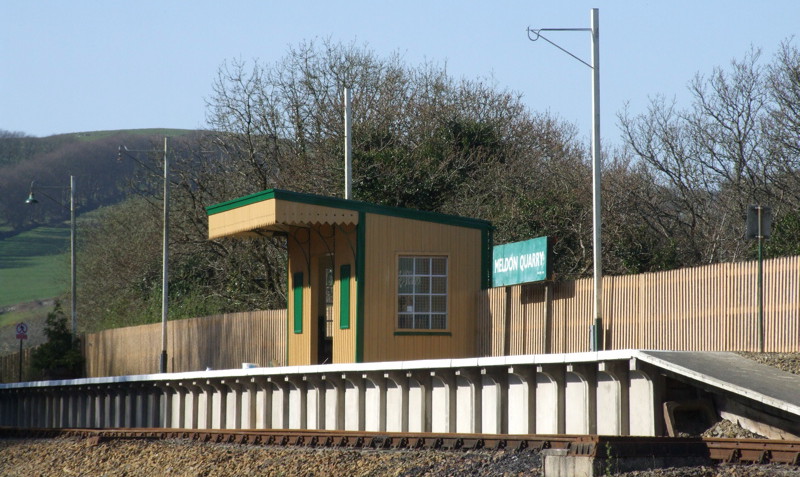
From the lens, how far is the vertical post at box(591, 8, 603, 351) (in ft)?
62.4

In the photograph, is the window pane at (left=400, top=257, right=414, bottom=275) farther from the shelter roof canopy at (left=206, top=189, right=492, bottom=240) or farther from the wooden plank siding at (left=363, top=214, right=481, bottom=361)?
the shelter roof canopy at (left=206, top=189, right=492, bottom=240)

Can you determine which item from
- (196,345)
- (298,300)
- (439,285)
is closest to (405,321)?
(439,285)

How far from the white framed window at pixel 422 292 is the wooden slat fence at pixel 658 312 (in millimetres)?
869

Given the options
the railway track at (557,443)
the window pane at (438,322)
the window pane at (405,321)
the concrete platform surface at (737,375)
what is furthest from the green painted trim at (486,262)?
the concrete platform surface at (737,375)

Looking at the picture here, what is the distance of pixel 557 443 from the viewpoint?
11422mm

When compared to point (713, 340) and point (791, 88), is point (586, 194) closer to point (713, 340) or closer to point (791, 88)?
point (791, 88)

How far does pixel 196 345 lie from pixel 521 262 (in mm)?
14779

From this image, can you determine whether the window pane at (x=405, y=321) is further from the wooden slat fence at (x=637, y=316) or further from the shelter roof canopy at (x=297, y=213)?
the shelter roof canopy at (x=297, y=213)

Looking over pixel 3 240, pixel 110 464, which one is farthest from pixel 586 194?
pixel 3 240

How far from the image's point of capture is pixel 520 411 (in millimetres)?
15281

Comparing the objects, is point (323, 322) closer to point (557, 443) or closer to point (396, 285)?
point (396, 285)

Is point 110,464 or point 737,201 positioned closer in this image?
point 110,464

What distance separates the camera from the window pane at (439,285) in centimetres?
2253

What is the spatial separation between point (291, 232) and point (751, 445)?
611 inches
